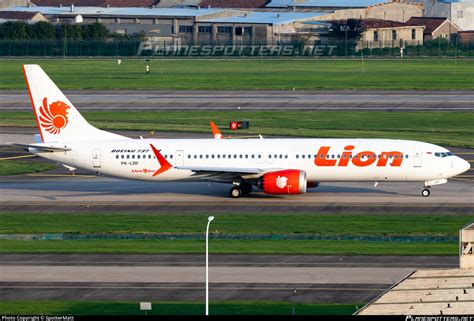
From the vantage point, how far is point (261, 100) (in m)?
146

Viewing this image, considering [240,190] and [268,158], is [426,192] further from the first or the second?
[240,190]

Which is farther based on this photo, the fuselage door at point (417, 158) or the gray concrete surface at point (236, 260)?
the fuselage door at point (417, 158)

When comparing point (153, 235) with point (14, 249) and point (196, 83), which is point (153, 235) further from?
point (196, 83)

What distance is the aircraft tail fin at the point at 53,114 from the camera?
260 ft

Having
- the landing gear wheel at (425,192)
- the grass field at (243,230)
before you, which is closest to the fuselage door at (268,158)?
the grass field at (243,230)

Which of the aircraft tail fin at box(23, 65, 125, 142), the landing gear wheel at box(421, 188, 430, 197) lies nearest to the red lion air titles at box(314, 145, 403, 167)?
the landing gear wheel at box(421, 188, 430, 197)

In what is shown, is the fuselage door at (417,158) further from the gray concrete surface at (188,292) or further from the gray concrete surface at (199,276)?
the gray concrete surface at (188,292)

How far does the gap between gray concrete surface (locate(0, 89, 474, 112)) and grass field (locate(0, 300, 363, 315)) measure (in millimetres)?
84978

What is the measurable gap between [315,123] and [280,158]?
43790 mm

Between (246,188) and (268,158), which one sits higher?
(268,158)

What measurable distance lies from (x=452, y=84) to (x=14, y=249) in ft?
372

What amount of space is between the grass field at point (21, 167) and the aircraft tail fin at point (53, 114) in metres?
13.5

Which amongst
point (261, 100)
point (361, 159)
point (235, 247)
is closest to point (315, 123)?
point (261, 100)

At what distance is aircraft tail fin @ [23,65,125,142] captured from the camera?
3125 inches
